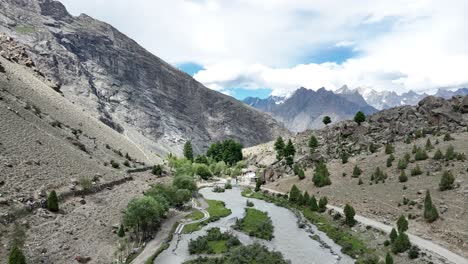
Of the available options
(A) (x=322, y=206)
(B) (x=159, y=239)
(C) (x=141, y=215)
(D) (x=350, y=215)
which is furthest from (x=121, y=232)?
(A) (x=322, y=206)

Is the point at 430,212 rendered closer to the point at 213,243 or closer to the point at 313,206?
the point at 313,206

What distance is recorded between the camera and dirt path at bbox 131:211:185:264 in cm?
5503

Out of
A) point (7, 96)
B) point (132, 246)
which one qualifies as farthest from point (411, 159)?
point (7, 96)

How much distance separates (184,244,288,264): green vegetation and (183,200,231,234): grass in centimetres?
1764

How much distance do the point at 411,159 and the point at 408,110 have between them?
51.3m

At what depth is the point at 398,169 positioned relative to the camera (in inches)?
3324

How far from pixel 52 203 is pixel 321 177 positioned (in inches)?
2513

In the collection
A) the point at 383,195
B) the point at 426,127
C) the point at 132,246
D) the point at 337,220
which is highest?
the point at 426,127

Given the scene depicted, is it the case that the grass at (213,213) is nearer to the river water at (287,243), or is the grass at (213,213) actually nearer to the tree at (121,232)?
the river water at (287,243)

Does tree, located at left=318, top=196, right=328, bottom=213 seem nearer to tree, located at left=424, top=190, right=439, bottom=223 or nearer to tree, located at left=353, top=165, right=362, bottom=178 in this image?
tree, located at left=353, top=165, right=362, bottom=178

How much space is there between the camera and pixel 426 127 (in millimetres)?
116375

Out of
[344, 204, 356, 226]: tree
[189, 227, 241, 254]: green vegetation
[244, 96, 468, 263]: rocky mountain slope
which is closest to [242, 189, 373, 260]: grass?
[344, 204, 356, 226]: tree

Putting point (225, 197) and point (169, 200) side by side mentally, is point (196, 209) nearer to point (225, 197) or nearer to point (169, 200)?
point (169, 200)

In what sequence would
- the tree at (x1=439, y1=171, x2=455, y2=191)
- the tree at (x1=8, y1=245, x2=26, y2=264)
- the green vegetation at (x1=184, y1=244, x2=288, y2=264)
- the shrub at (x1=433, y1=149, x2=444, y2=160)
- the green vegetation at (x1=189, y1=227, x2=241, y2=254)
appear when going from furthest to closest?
the shrub at (x1=433, y1=149, x2=444, y2=160)
the tree at (x1=439, y1=171, x2=455, y2=191)
the green vegetation at (x1=189, y1=227, x2=241, y2=254)
the green vegetation at (x1=184, y1=244, x2=288, y2=264)
the tree at (x1=8, y1=245, x2=26, y2=264)
